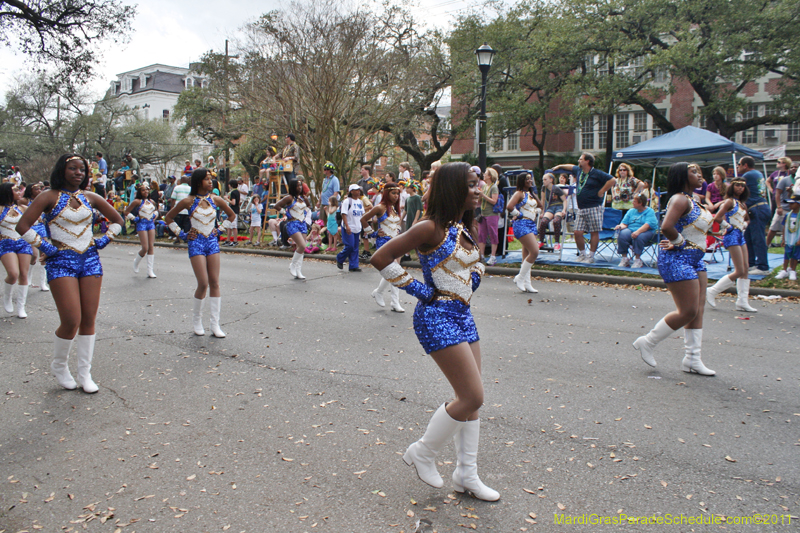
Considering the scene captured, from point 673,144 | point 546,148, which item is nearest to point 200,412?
point 673,144

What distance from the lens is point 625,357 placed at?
606 centimetres

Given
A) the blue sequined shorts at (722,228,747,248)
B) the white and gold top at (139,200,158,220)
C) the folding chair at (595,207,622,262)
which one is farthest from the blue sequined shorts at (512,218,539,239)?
the white and gold top at (139,200,158,220)

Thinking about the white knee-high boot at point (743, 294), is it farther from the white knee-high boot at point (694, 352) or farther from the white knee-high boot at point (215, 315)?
the white knee-high boot at point (215, 315)

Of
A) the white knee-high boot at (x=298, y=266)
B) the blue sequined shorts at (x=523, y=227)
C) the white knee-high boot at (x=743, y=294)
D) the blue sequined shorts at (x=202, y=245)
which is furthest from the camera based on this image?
the white knee-high boot at (x=298, y=266)

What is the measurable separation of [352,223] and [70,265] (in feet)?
25.0

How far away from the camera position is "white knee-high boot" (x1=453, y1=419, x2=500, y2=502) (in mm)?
3256

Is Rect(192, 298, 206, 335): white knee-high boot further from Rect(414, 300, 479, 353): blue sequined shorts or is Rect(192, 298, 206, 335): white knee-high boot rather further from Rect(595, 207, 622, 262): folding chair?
Rect(595, 207, 622, 262): folding chair

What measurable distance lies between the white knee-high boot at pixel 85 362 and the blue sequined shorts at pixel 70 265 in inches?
22.8

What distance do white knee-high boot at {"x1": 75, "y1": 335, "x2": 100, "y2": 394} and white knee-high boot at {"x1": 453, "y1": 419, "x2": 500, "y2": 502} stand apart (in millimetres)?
3589

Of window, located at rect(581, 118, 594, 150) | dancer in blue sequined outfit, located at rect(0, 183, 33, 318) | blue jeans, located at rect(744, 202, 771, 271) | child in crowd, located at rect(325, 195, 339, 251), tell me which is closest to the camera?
dancer in blue sequined outfit, located at rect(0, 183, 33, 318)

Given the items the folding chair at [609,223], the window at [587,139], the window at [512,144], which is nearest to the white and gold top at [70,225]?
the folding chair at [609,223]

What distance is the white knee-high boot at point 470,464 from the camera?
3.26m

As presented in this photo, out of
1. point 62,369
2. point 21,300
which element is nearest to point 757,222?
point 62,369

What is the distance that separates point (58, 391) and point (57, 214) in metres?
1.60
